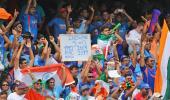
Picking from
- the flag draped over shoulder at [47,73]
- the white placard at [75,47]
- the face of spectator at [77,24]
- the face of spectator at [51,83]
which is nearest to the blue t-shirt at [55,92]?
the face of spectator at [51,83]

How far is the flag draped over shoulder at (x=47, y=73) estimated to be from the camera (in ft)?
53.9

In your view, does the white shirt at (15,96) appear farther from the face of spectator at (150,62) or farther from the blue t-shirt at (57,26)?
the blue t-shirt at (57,26)

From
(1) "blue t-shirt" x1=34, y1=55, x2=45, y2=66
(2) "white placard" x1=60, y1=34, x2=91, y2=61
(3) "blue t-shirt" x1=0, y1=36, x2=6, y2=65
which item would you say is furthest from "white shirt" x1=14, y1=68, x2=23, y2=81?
(2) "white placard" x1=60, y1=34, x2=91, y2=61

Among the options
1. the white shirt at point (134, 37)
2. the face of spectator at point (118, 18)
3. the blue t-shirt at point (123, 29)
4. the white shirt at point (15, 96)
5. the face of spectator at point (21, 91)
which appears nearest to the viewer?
the white shirt at point (15, 96)

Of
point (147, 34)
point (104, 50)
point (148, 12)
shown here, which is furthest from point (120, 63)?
point (148, 12)

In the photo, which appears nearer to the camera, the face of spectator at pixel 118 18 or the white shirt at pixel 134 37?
the white shirt at pixel 134 37

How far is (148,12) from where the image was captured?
21.0 metres

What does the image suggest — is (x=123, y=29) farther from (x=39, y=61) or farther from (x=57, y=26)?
(x=39, y=61)

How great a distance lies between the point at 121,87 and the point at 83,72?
927 mm

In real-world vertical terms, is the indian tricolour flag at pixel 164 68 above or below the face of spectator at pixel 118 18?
below

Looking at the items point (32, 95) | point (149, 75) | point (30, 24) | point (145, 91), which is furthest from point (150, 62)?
point (32, 95)

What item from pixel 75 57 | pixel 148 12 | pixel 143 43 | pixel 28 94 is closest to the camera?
pixel 28 94

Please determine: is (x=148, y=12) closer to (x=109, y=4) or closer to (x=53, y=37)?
(x=109, y=4)

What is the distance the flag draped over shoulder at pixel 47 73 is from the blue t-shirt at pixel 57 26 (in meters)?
2.19
